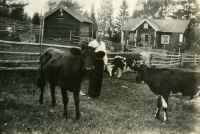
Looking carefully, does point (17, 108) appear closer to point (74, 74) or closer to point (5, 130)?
point (5, 130)

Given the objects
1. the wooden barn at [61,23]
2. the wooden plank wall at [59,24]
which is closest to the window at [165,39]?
the wooden barn at [61,23]

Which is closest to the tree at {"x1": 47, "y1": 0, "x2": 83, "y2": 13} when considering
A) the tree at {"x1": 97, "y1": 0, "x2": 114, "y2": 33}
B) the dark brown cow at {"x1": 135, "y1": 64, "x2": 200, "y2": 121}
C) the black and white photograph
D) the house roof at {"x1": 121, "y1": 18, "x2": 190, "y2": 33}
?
the tree at {"x1": 97, "y1": 0, "x2": 114, "y2": 33}

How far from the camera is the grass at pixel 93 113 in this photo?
399 centimetres

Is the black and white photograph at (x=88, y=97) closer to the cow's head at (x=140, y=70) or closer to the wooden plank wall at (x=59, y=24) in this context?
the cow's head at (x=140, y=70)

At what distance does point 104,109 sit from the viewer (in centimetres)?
537

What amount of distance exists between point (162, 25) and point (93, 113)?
26.6 metres

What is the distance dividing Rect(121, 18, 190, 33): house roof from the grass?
2191cm

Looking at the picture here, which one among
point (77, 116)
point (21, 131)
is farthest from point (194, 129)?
point (21, 131)

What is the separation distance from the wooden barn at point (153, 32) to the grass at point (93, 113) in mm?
23087

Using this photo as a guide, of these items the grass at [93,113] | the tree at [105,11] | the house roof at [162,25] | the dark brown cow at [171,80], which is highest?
the house roof at [162,25]

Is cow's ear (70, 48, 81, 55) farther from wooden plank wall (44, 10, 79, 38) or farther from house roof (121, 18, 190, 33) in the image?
house roof (121, 18, 190, 33)

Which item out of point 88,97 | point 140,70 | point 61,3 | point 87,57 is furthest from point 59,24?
point 87,57

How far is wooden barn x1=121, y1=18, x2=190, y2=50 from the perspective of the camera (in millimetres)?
28473

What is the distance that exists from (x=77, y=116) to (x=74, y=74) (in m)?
0.92
